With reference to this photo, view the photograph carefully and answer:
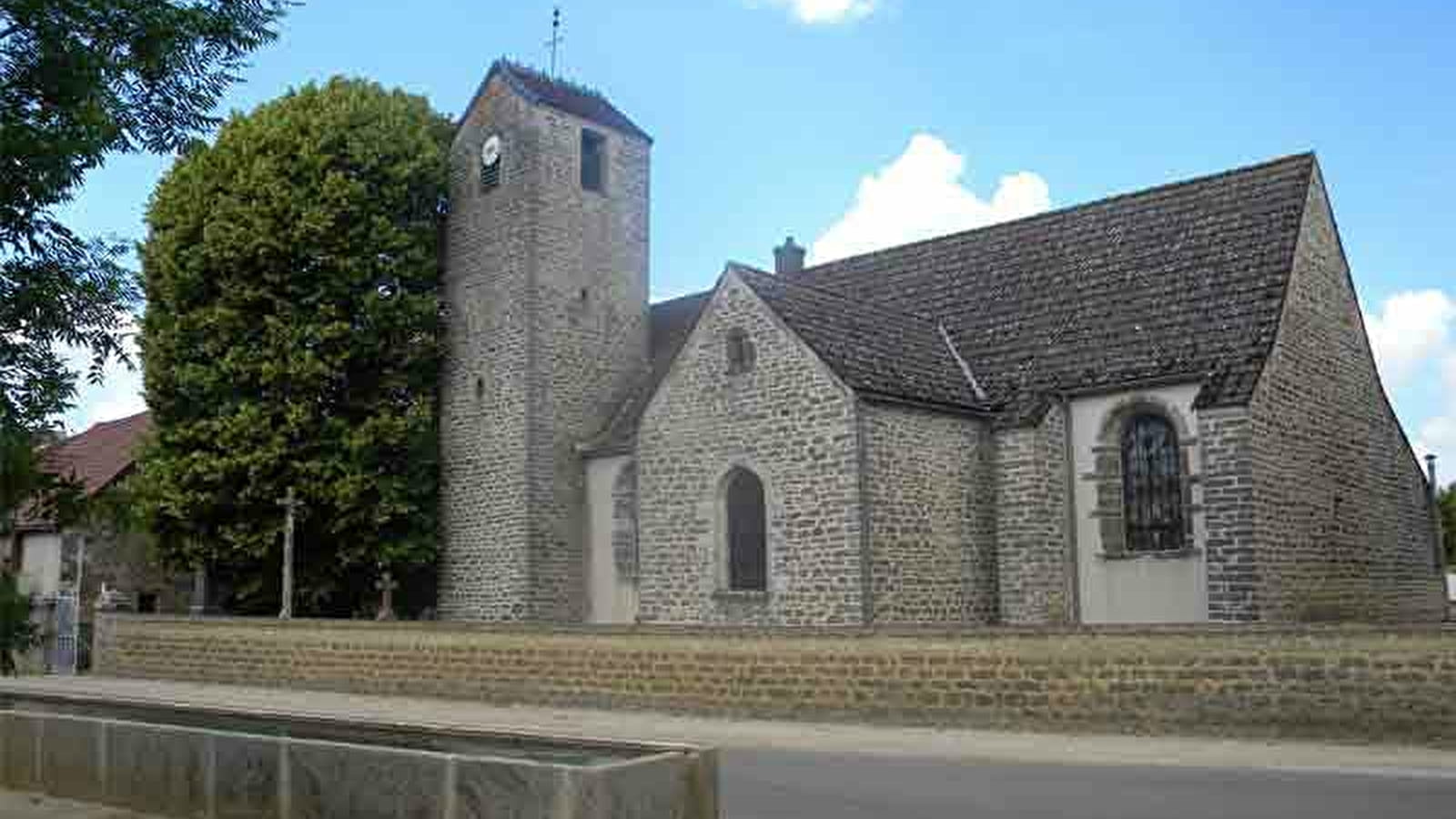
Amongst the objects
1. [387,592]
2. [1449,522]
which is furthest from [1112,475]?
[1449,522]

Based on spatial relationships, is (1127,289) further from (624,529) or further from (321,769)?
(321,769)

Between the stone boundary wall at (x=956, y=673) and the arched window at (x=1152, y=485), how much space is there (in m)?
7.10

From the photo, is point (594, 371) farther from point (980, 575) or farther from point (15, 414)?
point (15, 414)

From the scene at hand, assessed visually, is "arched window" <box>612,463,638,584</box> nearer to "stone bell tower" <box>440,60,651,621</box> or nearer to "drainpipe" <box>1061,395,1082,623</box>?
"stone bell tower" <box>440,60,651,621</box>

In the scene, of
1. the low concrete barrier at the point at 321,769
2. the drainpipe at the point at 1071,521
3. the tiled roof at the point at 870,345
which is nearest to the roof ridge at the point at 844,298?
the tiled roof at the point at 870,345

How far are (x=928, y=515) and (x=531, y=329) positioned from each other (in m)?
10.4

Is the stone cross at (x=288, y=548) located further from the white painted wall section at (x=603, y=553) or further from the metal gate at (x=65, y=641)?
the white painted wall section at (x=603, y=553)

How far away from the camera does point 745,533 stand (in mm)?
23062

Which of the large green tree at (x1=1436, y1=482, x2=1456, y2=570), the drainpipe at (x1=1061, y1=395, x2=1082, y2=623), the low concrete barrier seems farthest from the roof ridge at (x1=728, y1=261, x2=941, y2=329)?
the large green tree at (x1=1436, y1=482, x2=1456, y2=570)

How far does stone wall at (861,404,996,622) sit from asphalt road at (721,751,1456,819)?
8.07 meters

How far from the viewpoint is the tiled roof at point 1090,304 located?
21984 mm

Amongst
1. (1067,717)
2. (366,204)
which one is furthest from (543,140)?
(1067,717)

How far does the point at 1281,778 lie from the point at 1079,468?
11.4m

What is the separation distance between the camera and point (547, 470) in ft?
92.7
